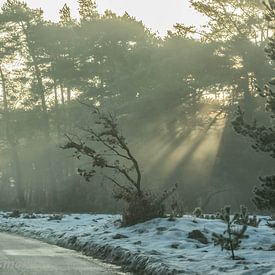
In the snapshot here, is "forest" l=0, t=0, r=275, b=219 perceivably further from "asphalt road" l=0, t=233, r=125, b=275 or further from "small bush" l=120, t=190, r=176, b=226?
"asphalt road" l=0, t=233, r=125, b=275

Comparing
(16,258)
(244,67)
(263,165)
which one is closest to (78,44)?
(244,67)

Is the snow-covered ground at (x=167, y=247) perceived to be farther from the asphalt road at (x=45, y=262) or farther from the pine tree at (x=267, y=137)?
the pine tree at (x=267, y=137)

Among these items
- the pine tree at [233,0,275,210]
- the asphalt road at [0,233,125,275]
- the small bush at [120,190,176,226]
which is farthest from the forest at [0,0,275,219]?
the pine tree at [233,0,275,210]

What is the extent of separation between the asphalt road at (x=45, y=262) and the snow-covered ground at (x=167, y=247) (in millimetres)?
552

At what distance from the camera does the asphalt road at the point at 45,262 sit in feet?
35.6

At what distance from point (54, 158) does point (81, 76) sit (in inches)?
309

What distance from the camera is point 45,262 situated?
40.2ft

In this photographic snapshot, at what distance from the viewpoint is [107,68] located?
160 feet

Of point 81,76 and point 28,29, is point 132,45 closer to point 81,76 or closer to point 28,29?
point 81,76

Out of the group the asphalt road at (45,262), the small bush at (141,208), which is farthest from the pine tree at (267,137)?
the small bush at (141,208)

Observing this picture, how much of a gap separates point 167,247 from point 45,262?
289 centimetres

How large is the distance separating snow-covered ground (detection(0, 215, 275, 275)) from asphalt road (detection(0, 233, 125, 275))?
55cm

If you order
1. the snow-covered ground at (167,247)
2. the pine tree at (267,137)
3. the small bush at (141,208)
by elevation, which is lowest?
the snow-covered ground at (167,247)

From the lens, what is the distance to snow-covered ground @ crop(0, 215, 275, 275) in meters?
10.2
